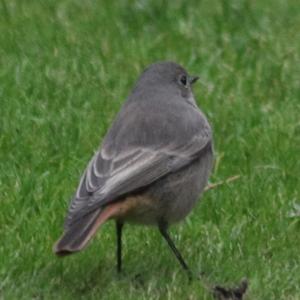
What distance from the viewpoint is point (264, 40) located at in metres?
11.4

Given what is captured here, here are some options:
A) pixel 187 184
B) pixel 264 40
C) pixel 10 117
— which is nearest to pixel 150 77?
pixel 187 184

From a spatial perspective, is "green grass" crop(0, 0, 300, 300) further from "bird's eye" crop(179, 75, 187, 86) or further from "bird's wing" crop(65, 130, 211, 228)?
"bird's eye" crop(179, 75, 187, 86)

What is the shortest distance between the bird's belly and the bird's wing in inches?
2.5

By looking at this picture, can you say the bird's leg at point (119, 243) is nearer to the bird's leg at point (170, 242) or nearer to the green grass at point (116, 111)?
the green grass at point (116, 111)

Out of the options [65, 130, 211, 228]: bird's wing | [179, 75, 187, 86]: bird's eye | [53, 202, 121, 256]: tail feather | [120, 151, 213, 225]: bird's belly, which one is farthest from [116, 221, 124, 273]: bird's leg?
[179, 75, 187, 86]: bird's eye

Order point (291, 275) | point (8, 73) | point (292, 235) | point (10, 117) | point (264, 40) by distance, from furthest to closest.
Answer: point (264, 40) < point (8, 73) < point (10, 117) < point (292, 235) < point (291, 275)

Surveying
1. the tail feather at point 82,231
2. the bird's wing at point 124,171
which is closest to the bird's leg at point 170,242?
the bird's wing at point 124,171

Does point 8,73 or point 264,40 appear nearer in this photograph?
point 8,73

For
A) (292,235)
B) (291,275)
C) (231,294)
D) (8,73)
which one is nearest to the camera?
(231,294)

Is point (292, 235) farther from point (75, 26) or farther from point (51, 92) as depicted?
point (75, 26)

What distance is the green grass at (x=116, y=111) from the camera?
7.57 meters

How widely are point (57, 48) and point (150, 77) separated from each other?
2.75m

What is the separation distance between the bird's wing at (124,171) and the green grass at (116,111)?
0.52m

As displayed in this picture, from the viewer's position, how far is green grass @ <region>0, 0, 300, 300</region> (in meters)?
7.57
